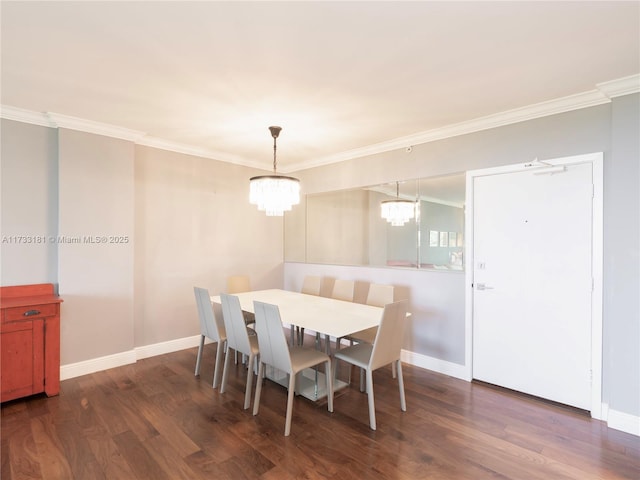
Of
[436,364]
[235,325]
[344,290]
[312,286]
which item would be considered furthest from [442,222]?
[235,325]

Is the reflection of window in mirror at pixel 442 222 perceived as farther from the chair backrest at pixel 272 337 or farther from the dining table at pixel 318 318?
the chair backrest at pixel 272 337

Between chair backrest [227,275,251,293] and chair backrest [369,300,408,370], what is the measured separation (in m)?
2.27

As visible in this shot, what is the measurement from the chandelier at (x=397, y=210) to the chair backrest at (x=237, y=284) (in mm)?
2035

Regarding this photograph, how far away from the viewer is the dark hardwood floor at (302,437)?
1.97 m

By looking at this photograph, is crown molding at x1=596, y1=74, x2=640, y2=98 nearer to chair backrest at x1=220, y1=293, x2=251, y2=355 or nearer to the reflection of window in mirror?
the reflection of window in mirror

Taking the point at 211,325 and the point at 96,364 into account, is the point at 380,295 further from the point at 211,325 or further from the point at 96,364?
the point at 96,364

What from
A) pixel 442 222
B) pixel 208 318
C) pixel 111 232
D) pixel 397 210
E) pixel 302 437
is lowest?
pixel 302 437

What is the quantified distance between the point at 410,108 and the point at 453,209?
47.4 inches

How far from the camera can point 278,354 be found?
8.04 ft

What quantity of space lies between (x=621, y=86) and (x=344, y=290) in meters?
3.01

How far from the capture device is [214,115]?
3.08m

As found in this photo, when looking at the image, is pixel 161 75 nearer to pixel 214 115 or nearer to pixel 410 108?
pixel 214 115

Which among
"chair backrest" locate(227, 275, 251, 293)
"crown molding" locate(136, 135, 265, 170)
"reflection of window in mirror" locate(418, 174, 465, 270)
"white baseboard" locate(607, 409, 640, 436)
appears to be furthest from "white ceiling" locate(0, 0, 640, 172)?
"white baseboard" locate(607, 409, 640, 436)

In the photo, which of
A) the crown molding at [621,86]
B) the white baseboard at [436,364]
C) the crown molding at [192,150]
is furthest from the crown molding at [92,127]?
the crown molding at [621,86]
